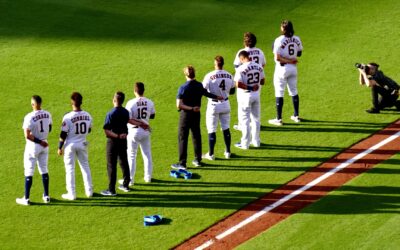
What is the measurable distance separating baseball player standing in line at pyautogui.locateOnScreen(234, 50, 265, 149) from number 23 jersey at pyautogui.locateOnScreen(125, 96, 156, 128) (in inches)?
86.6

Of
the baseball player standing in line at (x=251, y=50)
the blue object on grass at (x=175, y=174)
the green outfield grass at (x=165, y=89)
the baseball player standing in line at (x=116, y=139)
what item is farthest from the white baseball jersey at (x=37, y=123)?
the baseball player standing in line at (x=251, y=50)

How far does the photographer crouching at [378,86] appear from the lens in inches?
795

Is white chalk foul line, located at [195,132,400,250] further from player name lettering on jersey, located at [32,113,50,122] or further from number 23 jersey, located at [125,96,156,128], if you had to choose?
player name lettering on jersey, located at [32,113,50,122]

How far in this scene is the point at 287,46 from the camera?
1959 cm

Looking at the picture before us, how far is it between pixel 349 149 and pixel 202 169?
119 inches

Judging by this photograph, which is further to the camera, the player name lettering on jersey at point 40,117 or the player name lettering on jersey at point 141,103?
the player name lettering on jersey at point 141,103

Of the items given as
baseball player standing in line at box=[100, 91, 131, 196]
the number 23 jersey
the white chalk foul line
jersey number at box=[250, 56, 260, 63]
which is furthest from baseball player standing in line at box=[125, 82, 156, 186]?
jersey number at box=[250, 56, 260, 63]

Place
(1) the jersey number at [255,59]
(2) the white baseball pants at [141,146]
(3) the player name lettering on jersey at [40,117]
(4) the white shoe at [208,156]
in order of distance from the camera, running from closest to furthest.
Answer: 1. (3) the player name lettering on jersey at [40,117]
2. (2) the white baseball pants at [141,146]
3. (4) the white shoe at [208,156]
4. (1) the jersey number at [255,59]

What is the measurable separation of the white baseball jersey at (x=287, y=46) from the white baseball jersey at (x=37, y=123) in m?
5.42

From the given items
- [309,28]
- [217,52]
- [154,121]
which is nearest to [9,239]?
[154,121]

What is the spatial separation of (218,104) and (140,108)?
5.99 feet

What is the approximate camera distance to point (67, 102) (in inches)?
826

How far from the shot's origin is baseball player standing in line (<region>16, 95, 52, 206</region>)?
54.0 ft

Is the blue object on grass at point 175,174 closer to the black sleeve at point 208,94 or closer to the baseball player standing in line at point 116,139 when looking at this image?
the baseball player standing in line at point 116,139
